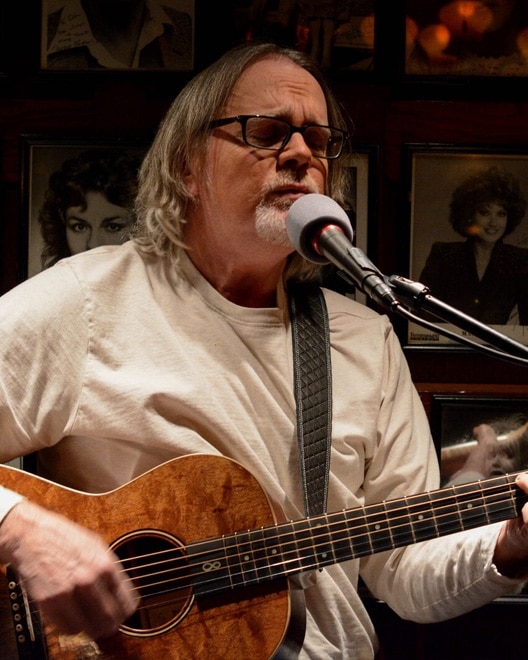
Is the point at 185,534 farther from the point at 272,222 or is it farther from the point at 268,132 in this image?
the point at 268,132

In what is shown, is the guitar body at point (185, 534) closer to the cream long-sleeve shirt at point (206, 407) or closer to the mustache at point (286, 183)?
the cream long-sleeve shirt at point (206, 407)

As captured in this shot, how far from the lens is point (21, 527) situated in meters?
1.42

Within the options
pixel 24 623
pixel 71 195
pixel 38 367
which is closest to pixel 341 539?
pixel 24 623

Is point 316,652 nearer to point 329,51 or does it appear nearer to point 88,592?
point 88,592

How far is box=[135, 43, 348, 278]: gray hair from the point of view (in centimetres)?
189

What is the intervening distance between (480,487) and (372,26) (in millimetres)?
1380

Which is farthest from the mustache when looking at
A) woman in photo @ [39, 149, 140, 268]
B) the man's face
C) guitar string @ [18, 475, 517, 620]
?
guitar string @ [18, 475, 517, 620]

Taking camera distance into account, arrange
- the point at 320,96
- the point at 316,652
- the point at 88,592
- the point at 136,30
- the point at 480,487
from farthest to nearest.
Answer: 1. the point at 136,30
2. the point at 320,96
3. the point at 316,652
4. the point at 480,487
5. the point at 88,592

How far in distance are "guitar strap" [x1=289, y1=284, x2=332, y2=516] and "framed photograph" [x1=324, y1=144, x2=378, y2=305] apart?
366mm

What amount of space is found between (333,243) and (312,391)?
2.08 feet

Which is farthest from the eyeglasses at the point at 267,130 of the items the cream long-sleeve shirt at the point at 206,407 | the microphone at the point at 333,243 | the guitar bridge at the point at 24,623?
the guitar bridge at the point at 24,623

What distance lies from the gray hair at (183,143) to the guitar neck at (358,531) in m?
0.69

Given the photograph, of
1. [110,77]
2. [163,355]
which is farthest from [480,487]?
[110,77]

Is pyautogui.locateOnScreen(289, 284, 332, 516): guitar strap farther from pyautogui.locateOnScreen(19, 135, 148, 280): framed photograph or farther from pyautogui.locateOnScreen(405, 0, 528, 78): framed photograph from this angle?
pyautogui.locateOnScreen(405, 0, 528, 78): framed photograph
